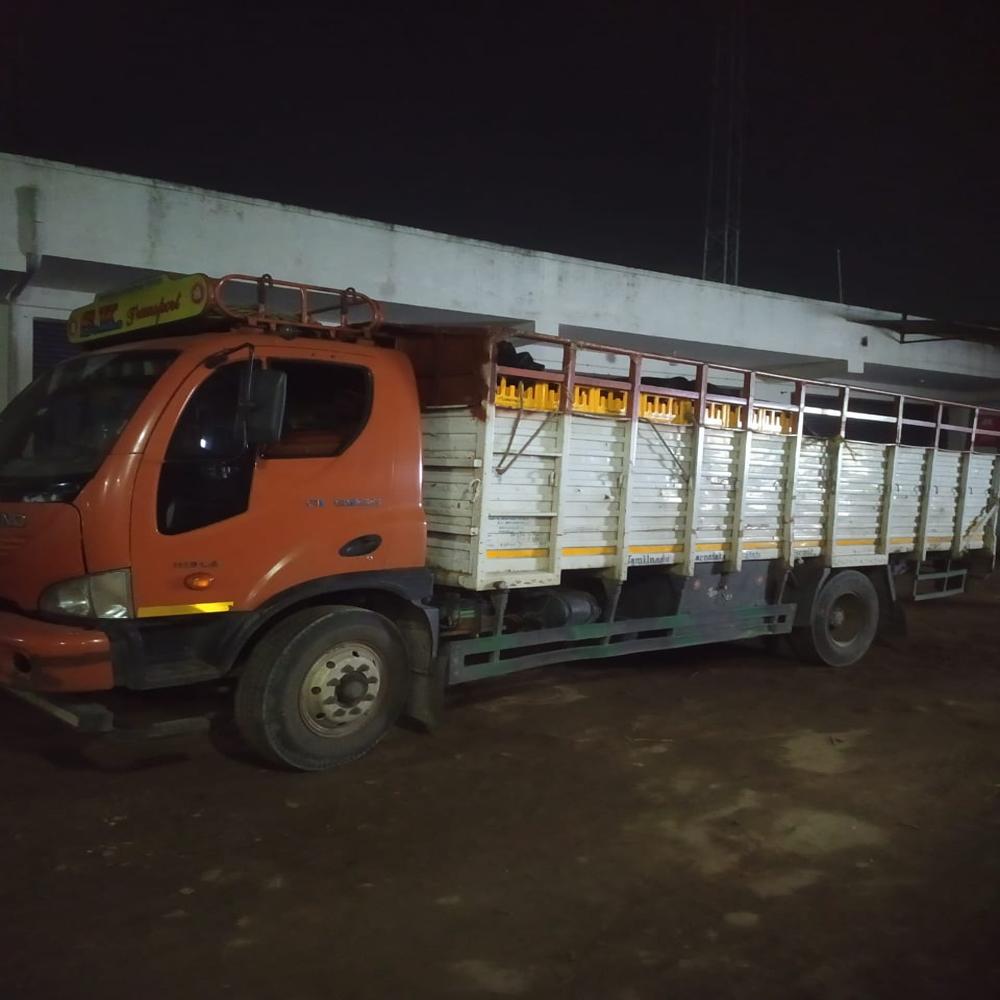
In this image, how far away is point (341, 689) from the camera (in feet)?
16.2

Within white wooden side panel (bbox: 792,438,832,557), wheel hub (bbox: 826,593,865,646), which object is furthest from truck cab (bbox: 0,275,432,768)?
wheel hub (bbox: 826,593,865,646)

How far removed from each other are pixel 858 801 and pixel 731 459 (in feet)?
9.29

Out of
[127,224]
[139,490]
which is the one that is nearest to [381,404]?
[139,490]

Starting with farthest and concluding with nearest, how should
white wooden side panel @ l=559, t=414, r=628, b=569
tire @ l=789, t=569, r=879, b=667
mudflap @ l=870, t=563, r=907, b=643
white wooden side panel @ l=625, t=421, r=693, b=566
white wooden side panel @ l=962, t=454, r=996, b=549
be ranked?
white wooden side panel @ l=962, t=454, r=996, b=549 → mudflap @ l=870, t=563, r=907, b=643 → tire @ l=789, t=569, r=879, b=667 → white wooden side panel @ l=625, t=421, r=693, b=566 → white wooden side panel @ l=559, t=414, r=628, b=569

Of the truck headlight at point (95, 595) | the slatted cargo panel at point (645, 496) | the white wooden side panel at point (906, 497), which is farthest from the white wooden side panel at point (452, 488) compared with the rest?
the white wooden side panel at point (906, 497)

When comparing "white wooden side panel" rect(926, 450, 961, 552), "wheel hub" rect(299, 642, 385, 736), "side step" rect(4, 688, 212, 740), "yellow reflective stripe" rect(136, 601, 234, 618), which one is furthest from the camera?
"white wooden side panel" rect(926, 450, 961, 552)

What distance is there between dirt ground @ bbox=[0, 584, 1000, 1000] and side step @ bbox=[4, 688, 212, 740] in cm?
39

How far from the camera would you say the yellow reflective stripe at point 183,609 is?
4336 mm

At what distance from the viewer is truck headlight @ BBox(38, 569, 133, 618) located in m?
4.25

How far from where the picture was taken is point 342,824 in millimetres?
4316

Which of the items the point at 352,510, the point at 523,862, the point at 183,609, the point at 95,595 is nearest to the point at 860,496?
the point at 352,510

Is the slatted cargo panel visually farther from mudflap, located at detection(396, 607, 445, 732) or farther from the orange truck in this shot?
mudflap, located at detection(396, 607, 445, 732)

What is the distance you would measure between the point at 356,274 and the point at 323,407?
6489 mm

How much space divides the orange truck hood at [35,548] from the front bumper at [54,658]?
213 mm
